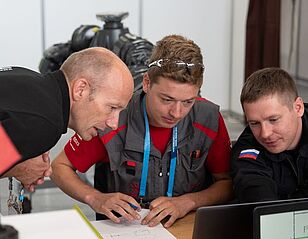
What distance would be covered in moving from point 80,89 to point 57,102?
0.18 meters

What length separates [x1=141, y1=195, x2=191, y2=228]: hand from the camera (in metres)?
1.74

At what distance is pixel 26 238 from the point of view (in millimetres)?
728

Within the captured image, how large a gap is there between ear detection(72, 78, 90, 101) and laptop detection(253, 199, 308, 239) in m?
0.57

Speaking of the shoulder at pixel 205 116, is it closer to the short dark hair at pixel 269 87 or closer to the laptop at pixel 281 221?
the short dark hair at pixel 269 87

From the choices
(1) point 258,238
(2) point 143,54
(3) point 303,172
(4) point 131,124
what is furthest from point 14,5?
(1) point 258,238

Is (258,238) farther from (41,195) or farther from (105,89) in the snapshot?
(41,195)

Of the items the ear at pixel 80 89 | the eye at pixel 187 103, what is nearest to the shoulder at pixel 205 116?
the eye at pixel 187 103

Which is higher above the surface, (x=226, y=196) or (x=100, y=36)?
(x=100, y=36)

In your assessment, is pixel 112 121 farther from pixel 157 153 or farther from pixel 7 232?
pixel 7 232

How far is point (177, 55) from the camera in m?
1.85

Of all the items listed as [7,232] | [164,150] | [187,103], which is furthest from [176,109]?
[7,232]

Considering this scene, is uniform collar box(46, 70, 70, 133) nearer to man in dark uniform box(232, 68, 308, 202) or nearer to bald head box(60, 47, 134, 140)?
bald head box(60, 47, 134, 140)

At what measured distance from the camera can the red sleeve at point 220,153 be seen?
6.53 ft

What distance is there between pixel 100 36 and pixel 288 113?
83.0 inches
